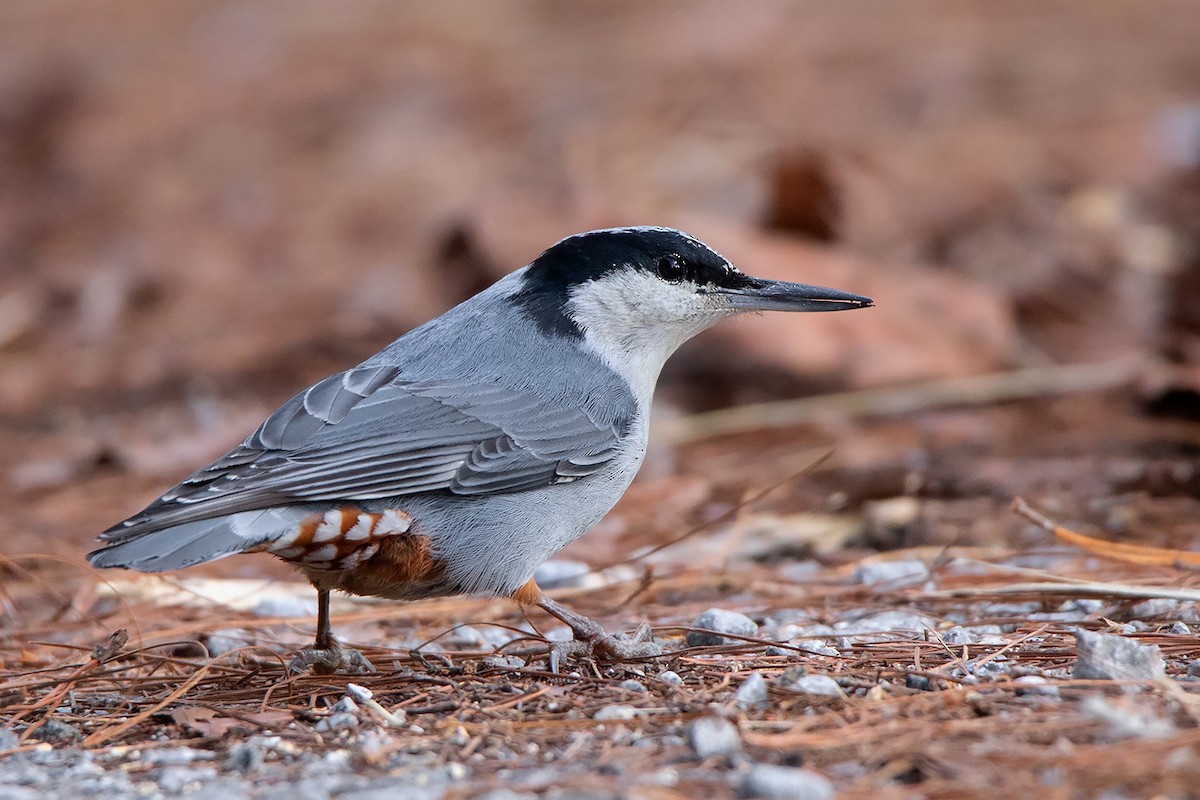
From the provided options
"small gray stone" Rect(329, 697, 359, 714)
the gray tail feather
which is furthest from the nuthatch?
"small gray stone" Rect(329, 697, 359, 714)

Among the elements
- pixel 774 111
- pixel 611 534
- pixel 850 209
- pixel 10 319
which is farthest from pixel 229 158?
pixel 611 534

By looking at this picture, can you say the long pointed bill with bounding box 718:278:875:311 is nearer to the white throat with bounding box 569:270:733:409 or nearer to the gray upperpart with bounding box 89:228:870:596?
the gray upperpart with bounding box 89:228:870:596

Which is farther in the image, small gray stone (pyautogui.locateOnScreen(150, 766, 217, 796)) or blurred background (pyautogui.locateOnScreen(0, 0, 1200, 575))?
→ blurred background (pyautogui.locateOnScreen(0, 0, 1200, 575))

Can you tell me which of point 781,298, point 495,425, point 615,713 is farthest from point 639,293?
point 615,713

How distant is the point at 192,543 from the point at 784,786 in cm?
148

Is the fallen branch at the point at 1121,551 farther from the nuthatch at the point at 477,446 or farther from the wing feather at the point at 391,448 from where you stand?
the wing feather at the point at 391,448

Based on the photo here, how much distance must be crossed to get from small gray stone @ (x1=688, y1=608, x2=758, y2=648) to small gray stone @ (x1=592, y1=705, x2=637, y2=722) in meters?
0.66

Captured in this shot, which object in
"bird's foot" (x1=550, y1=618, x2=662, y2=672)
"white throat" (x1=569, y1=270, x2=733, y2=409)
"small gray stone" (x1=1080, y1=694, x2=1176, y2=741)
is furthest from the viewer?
"white throat" (x1=569, y1=270, x2=733, y2=409)

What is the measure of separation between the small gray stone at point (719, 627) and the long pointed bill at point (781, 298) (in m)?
0.98

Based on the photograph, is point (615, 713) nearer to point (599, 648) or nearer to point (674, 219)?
point (599, 648)

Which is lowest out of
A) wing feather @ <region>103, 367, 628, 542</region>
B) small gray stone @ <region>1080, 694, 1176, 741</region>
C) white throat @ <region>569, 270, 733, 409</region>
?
small gray stone @ <region>1080, 694, 1176, 741</region>

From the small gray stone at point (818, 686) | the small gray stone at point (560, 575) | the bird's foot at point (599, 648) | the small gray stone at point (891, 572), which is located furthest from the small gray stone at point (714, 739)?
the small gray stone at point (560, 575)

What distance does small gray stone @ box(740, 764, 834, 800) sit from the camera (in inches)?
93.5

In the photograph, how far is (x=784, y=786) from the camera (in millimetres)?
2379
